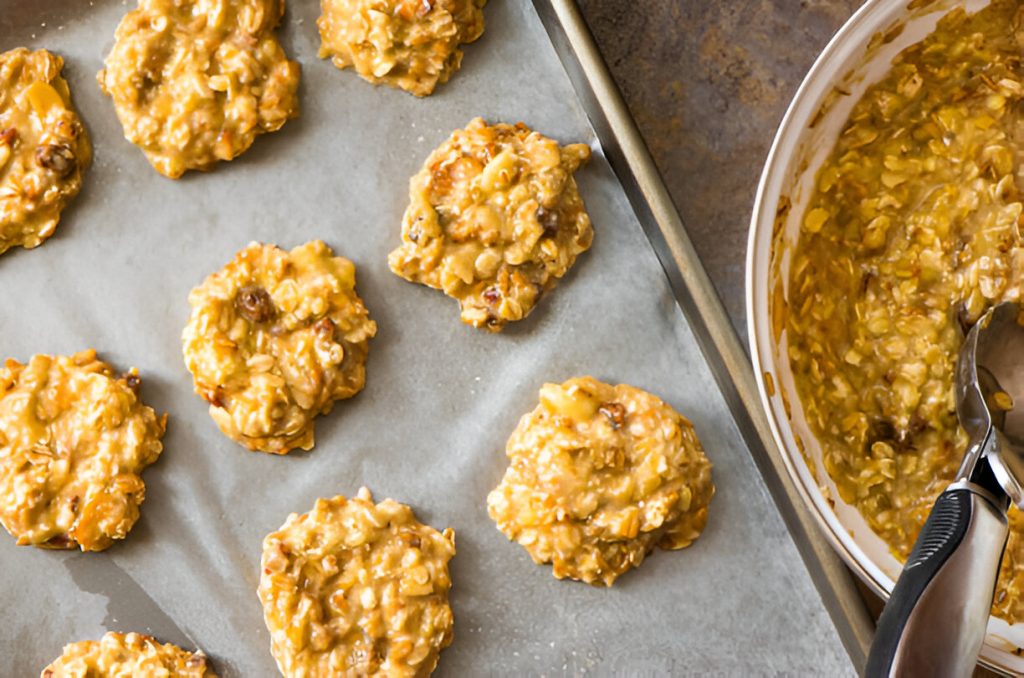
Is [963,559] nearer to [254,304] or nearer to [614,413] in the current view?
[614,413]

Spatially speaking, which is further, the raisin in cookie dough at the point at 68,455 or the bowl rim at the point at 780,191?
the raisin in cookie dough at the point at 68,455

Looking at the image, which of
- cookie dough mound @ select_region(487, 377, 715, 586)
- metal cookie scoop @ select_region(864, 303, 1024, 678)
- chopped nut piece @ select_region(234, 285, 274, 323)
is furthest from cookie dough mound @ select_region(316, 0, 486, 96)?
metal cookie scoop @ select_region(864, 303, 1024, 678)

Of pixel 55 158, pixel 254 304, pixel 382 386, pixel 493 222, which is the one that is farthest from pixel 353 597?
pixel 55 158

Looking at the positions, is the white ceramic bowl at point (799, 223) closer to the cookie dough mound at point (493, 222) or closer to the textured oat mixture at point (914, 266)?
the textured oat mixture at point (914, 266)

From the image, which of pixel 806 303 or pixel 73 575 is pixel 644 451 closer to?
pixel 806 303

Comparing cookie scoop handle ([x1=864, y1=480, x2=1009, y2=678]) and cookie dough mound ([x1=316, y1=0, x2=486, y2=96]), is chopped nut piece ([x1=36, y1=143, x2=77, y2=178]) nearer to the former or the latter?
cookie dough mound ([x1=316, y1=0, x2=486, y2=96])

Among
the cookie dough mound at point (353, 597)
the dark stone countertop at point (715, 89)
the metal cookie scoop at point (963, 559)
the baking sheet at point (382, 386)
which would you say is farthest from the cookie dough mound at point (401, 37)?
the metal cookie scoop at point (963, 559)
